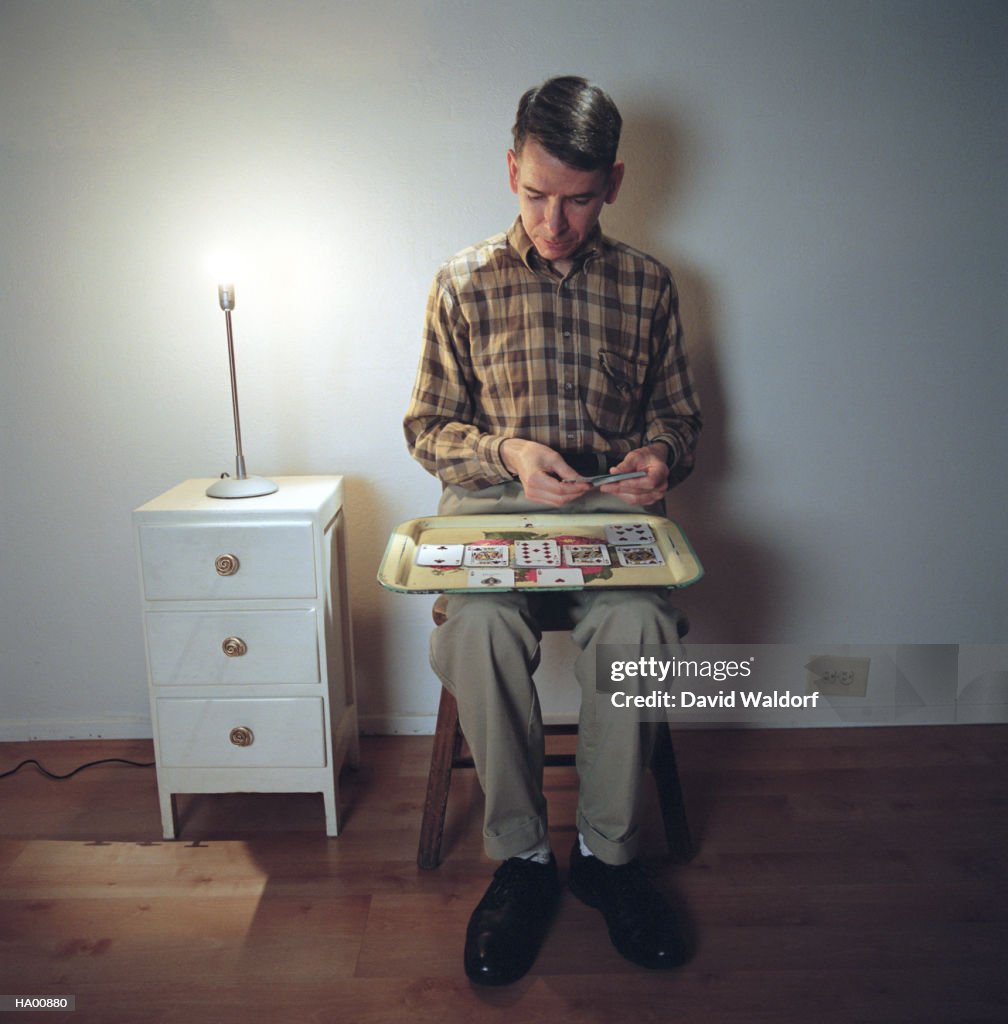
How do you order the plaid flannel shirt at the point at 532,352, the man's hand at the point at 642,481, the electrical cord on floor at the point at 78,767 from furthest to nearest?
1. the electrical cord on floor at the point at 78,767
2. the plaid flannel shirt at the point at 532,352
3. the man's hand at the point at 642,481

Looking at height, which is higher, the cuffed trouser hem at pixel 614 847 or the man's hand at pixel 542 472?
the man's hand at pixel 542 472

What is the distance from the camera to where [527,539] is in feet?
4.60

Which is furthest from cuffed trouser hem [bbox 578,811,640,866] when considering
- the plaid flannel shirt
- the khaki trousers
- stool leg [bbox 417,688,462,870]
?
the plaid flannel shirt

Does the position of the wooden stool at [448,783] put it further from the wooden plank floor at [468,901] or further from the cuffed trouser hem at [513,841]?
the cuffed trouser hem at [513,841]

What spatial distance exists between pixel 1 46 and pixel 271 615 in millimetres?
1206

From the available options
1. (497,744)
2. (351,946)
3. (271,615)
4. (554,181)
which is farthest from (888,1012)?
(554,181)

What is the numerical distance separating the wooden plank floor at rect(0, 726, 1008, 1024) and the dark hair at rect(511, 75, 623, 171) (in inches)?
45.6

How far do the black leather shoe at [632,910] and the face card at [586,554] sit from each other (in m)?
0.47

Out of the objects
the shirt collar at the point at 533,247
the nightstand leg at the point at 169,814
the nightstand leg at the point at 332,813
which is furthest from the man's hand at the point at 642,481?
the nightstand leg at the point at 169,814

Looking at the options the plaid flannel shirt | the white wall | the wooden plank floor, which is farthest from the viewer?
the white wall

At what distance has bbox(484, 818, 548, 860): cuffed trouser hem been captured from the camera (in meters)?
1.31

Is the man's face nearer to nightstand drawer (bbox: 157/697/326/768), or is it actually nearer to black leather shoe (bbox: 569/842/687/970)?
nightstand drawer (bbox: 157/697/326/768)

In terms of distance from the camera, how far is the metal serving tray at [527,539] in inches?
48.4

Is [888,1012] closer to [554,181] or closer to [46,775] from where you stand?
[554,181]
